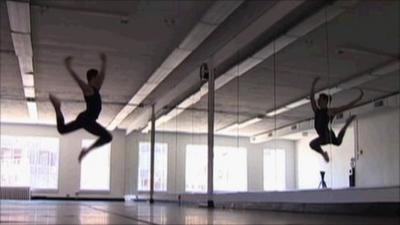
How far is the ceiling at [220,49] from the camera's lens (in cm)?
733

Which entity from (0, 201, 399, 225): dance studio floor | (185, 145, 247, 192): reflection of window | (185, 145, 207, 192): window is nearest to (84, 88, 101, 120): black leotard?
(0, 201, 399, 225): dance studio floor

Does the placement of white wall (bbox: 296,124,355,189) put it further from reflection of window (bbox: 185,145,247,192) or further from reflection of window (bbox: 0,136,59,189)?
reflection of window (bbox: 0,136,59,189)

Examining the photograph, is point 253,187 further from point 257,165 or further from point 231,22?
point 231,22

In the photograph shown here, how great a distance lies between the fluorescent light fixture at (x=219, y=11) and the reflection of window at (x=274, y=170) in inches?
125

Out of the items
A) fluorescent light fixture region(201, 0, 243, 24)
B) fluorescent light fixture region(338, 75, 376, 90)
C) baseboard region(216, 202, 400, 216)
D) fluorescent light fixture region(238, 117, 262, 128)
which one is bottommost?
baseboard region(216, 202, 400, 216)

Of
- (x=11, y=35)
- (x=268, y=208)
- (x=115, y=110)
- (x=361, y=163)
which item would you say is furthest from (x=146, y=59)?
(x=115, y=110)

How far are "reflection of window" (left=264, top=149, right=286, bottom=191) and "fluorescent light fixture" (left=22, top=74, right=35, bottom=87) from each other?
545 cm

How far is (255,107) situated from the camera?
10.5 meters

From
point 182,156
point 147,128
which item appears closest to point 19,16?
point 182,156

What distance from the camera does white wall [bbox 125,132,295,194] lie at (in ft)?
32.3

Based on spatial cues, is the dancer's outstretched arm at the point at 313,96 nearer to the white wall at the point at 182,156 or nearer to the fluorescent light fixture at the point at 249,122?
the white wall at the point at 182,156

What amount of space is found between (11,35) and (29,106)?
26.9 feet

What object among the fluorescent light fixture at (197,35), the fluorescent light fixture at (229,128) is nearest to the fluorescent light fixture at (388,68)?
the fluorescent light fixture at (197,35)

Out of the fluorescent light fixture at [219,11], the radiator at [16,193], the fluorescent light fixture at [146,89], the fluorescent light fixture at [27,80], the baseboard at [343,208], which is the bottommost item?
the radiator at [16,193]
